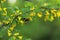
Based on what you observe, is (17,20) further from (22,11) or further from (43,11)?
(43,11)

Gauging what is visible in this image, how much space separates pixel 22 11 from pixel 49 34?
5775 mm

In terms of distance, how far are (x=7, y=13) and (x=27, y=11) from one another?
19 cm

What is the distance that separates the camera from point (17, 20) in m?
2.28

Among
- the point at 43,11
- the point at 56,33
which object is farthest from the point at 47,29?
the point at 43,11

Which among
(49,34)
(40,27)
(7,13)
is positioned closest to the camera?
(7,13)

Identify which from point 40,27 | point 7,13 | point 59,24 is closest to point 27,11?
point 7,13

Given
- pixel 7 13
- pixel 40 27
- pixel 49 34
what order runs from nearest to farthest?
pixel 7 13 → pixel 40 27 → pixel 49 34

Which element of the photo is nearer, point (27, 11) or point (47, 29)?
point (27, 11)

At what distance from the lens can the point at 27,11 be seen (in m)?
2.27

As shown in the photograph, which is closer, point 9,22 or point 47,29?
point 9,22

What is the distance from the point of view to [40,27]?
24.2 feet

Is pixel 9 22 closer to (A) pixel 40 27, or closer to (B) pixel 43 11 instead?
(B) pixel 43 11

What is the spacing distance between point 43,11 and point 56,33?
5.53 metres

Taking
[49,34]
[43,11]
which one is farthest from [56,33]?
[43,11]
